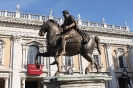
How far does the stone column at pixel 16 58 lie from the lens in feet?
61.4

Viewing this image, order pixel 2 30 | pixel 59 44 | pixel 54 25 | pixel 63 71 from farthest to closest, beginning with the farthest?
pixel 63 71 < pixel 2 30 < pixel 54 25 < pixel 59 44

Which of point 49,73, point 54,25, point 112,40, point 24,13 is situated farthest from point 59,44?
point 112,40

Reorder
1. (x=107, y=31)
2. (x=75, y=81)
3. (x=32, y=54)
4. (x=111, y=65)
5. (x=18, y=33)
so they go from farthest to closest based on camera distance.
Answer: (x=107, y=31) → (x=111, y=65) → (x=32, y=54) → (x=18, y=33) → (x=75, y=81)

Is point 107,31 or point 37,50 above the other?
point 107,31

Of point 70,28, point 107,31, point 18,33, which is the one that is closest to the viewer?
point 70,28

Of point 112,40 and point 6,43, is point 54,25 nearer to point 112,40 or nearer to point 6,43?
point 6,43

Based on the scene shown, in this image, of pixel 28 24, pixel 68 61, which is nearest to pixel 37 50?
pixel 28 24

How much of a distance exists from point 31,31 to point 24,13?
86.0 inches

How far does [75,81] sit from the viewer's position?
4734 millimetres

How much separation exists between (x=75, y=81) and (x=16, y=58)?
15.7m

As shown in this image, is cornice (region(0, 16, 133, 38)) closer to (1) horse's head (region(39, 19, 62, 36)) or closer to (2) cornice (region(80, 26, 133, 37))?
(2) cornice (region(80, 26, 133, 37))

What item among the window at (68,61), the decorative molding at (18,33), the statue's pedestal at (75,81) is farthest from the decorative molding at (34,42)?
the statue's pedestal at (75,81)

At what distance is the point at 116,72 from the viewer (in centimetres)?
2392

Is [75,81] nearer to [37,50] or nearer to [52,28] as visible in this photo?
[52,28]
